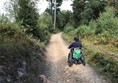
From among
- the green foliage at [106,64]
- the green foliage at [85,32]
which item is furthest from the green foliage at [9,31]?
the green foliage at [85,32]

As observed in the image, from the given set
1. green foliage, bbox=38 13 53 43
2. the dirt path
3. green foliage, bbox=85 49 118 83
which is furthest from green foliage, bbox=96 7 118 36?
the dirt path

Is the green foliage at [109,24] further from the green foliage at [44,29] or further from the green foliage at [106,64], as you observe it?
the green foliage at [106,64]

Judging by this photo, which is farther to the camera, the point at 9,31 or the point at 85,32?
the point at 85,32

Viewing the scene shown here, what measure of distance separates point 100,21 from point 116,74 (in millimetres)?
17987

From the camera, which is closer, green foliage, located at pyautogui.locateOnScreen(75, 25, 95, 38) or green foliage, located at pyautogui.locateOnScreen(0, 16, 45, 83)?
green foliage, located at pyautogui.locateOnScreen(0, 16, 45, 83)

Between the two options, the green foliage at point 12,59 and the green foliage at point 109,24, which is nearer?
the green foliage at point 12,59

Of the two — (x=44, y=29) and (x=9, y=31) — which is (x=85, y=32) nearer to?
(x=44, y=29)

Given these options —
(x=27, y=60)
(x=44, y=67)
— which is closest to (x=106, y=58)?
→ (x=44, y=67)

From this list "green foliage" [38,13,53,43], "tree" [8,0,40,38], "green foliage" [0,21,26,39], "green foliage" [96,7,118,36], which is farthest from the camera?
"green foliage" [38,13,53,43]

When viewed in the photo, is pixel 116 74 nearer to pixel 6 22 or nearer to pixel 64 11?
pixel 6 22

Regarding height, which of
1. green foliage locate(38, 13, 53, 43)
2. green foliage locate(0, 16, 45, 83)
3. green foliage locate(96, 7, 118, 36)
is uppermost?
green foliage locate(0, 16, 45, 83)

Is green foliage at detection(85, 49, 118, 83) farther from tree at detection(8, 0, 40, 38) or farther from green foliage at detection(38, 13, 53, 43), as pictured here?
green foliage at detection(38, 13, 53, 43)

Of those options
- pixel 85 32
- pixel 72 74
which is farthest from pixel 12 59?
pixel 85 32

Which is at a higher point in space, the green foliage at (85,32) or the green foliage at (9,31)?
the green foliage at (9,31)
